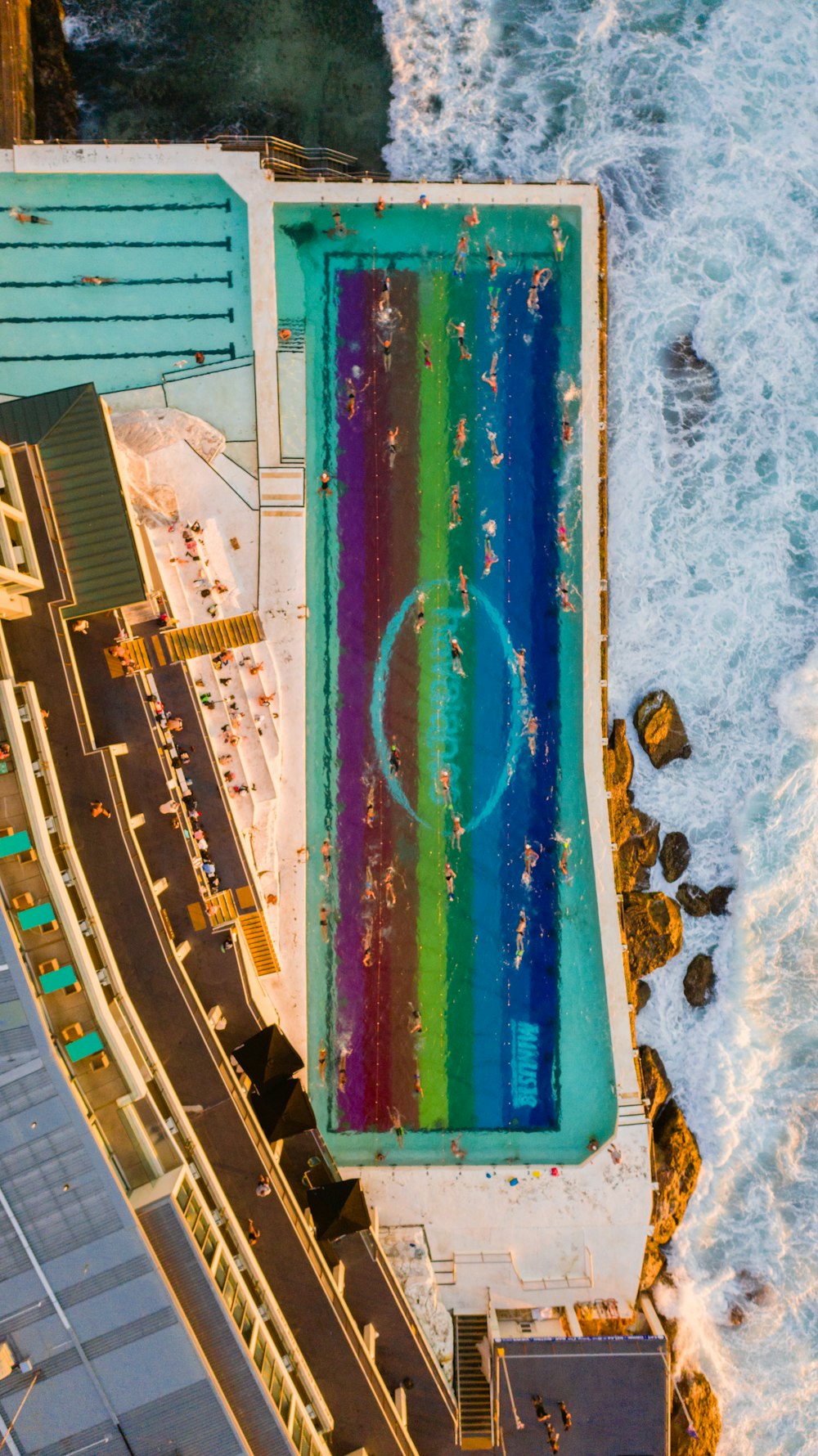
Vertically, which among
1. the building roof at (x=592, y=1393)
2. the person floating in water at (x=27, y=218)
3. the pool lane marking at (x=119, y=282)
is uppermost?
the person floating in water at (x=27, y=218)

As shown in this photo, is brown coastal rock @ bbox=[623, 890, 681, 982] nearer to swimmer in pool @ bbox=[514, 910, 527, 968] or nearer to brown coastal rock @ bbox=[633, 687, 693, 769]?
swimmer in pool @ bbox=[514, 910, 527, 968]

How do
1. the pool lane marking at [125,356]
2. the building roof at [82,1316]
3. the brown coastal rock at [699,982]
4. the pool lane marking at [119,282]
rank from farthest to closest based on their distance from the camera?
the brown coastal rock at [699,982] < the pool lane marking at [125,356] < the pool lane marking at [119,282] < the building roof at [82,1316]

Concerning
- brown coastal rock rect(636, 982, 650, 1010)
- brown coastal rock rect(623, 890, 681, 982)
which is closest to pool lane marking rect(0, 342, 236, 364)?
brown coastal rock rect(623, 890, 681, 982)

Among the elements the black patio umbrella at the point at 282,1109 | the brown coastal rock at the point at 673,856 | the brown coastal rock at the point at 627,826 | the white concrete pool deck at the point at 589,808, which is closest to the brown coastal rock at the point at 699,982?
the white concrete pool deck at the point at 589,808

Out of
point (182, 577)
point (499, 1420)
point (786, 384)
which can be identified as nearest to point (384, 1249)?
point (499, 1420)

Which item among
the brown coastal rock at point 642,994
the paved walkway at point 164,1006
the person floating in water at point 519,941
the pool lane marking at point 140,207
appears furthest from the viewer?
the brown coastal rock at point 642,994

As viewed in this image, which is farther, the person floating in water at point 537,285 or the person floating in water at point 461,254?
the person floating in water at point 537,285

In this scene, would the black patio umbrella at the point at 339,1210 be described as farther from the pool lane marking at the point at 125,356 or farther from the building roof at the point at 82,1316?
the pool lane marking at the point at 125,356
